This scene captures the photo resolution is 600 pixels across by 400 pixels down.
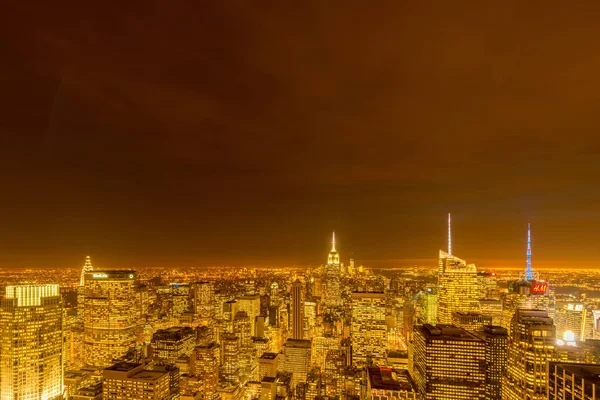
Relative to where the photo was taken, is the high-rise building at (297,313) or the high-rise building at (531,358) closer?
the high-rise building at (531,358)

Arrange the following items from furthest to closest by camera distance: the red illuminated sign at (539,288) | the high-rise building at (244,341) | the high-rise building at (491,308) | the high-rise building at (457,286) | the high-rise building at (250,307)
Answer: the high-rise building at (457,286), the high-rise building at (250,307), the high-rise building at (491,308), the high-rise building at (244,341), the red illuminated sign at (539,288)

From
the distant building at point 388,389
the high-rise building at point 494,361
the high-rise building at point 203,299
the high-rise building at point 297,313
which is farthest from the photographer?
the high-rise building at point 203,299

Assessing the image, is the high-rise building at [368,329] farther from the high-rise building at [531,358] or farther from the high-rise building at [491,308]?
the high-rise building at [531,358]

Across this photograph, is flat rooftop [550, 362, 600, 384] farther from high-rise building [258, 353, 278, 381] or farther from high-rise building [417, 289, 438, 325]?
high-rise building [417, 289, 438, 325]

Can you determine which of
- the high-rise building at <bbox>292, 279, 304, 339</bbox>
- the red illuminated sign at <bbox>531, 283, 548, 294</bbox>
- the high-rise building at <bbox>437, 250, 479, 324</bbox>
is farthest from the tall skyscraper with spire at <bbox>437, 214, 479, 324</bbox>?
the high-rise building at <bbox>292, 279, 304, 339</bbox>

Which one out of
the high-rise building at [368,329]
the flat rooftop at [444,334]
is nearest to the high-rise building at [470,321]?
the high-rise building at [368,329]

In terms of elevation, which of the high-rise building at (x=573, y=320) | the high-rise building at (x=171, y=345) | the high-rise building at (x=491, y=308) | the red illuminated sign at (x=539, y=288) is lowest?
the high-rise building at (x=171, y=345)
